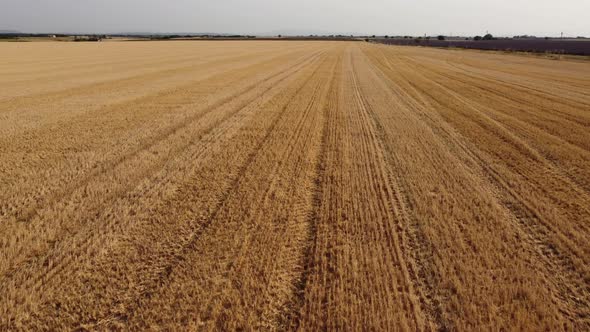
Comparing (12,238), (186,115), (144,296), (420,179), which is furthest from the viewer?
(186,115)

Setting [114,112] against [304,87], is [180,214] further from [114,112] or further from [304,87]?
[304,87]

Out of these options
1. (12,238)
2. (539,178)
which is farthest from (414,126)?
(12,238)

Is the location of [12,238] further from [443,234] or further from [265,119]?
[265,119]

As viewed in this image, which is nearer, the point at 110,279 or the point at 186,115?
the point at 110,279

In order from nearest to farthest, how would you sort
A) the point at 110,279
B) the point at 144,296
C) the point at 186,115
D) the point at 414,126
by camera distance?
the point at 144,296 → the point at 110,279 → the point at 414,126 → the point at 186,115

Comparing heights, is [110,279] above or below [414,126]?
below

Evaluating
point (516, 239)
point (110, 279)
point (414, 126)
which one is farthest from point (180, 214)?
point (414, 126)
